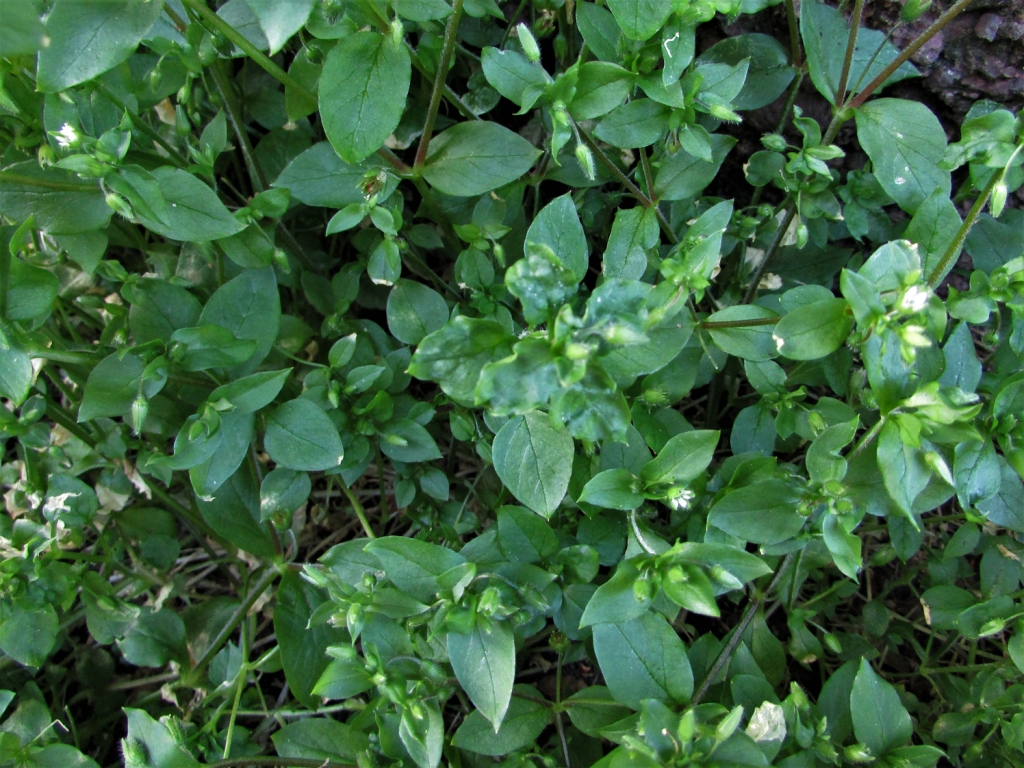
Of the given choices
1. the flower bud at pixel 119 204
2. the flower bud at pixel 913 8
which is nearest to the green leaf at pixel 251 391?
the flower bud at pixel 119 204

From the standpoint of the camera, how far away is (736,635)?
198 centimetres

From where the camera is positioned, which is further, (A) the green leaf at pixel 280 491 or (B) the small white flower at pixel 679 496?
(A) the green leaf at pixel 280 491

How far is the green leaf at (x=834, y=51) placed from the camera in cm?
195

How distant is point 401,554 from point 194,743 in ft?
3.01

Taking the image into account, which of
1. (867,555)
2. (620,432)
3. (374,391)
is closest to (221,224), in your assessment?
(374,391)

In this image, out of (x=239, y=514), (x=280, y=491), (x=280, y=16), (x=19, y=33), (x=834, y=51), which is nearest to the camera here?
(x=19, y=33)

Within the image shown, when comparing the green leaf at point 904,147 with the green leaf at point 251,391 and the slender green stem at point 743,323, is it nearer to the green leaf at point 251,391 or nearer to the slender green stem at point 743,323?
the slender green stem at point 743,323

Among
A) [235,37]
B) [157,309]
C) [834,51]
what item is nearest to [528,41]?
[235,37]

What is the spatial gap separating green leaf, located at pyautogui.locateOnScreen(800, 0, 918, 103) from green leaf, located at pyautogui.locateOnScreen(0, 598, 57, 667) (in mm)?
2517

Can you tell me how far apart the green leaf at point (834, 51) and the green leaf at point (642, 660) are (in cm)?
A: 144

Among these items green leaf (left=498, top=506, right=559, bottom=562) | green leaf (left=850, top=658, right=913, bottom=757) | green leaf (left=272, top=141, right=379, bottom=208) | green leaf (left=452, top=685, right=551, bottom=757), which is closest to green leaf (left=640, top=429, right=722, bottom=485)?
green leaf (left=498, top=506, right=559, bottom=562)

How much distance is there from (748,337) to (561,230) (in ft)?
1.82

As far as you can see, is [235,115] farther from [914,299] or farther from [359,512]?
[914,299]

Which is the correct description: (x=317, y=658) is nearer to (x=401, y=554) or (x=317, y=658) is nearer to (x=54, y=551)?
(x=401, y=554)
